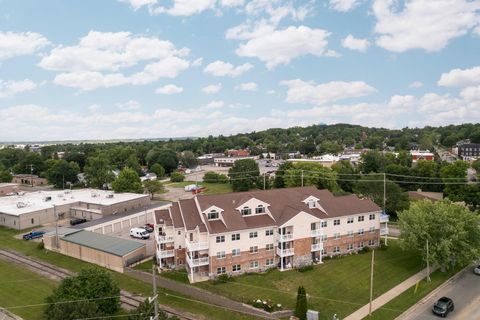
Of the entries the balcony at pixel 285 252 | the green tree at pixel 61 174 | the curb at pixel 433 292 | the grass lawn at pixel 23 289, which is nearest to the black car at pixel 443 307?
the curb at pixel 433 292

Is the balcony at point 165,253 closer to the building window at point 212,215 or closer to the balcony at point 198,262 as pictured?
the balcony at point 198,262

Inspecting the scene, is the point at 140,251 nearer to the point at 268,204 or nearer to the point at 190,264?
the point at 190,264

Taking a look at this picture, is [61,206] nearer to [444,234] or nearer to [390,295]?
[390,295]

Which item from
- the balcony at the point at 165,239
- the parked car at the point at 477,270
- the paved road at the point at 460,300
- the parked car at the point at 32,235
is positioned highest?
the balcony at the point at 165,239

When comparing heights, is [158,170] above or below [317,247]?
above

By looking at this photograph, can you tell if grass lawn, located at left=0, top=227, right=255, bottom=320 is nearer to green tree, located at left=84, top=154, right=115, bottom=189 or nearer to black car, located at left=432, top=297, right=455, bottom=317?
black car, located at left=432, top=297, right=455, bottom=317

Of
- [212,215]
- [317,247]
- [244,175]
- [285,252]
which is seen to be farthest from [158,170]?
[285,252]
